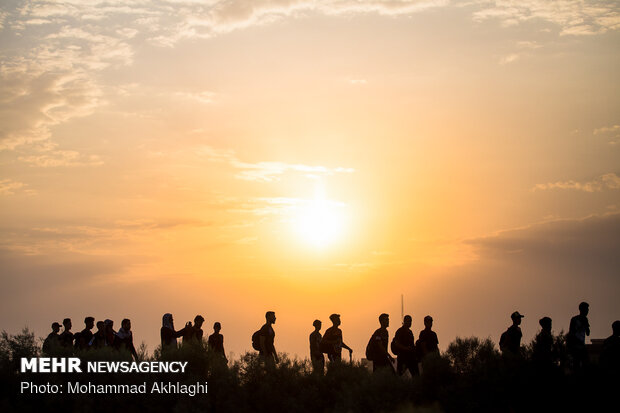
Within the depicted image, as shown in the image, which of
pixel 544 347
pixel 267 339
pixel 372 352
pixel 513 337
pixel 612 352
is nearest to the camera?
pixel 612 352

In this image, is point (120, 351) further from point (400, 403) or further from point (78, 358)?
point (400, 403)

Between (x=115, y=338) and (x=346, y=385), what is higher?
(x=115, y=338)

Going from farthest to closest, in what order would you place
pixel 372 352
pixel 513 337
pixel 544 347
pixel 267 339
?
1. pixel 267 339
2. pixel 372 352
3. pixel 513 337
4. pixel 544 347

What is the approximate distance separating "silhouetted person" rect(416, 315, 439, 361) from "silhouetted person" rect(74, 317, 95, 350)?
896 cm

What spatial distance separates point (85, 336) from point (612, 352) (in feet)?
45.4

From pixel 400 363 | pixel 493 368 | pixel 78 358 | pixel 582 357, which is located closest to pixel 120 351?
pixel 78 358

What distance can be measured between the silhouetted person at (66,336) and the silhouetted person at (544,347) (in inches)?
492

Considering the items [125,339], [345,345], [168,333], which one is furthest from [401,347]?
[125,339]

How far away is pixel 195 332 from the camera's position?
22234 mm

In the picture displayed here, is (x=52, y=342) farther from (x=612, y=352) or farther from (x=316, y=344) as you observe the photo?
(x=612, y=352)

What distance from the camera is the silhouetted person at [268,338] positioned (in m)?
21.7

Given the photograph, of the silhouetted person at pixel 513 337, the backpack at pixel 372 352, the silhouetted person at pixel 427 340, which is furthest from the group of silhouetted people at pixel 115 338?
the silhouetted person at pixel 513 337

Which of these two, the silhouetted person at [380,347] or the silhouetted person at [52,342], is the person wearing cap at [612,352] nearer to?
the silhouetted person at [380,347]

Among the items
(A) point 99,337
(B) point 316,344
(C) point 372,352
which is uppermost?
(A) point 99,337
